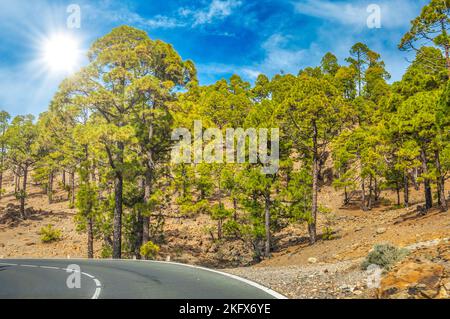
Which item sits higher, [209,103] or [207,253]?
[209,103]

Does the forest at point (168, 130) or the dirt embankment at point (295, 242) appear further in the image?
the forest at point (168, 130)

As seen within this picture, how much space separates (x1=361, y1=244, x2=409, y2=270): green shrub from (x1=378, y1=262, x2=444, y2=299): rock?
92.7 inches

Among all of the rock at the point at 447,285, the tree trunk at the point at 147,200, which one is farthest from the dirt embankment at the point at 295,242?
the tree trunk at the point at 147,200

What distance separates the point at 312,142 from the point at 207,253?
14073 millimetres

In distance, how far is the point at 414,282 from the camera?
7.70 metres

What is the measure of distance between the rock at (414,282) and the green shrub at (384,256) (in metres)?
2.35

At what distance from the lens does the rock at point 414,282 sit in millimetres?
7378

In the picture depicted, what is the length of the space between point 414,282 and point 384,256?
321 centimetres

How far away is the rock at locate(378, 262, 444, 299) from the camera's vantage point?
24.2 feet

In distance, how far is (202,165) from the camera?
99.5ft

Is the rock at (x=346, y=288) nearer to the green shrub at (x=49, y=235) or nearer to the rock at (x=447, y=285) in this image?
the rock at (x=447, y=285)
